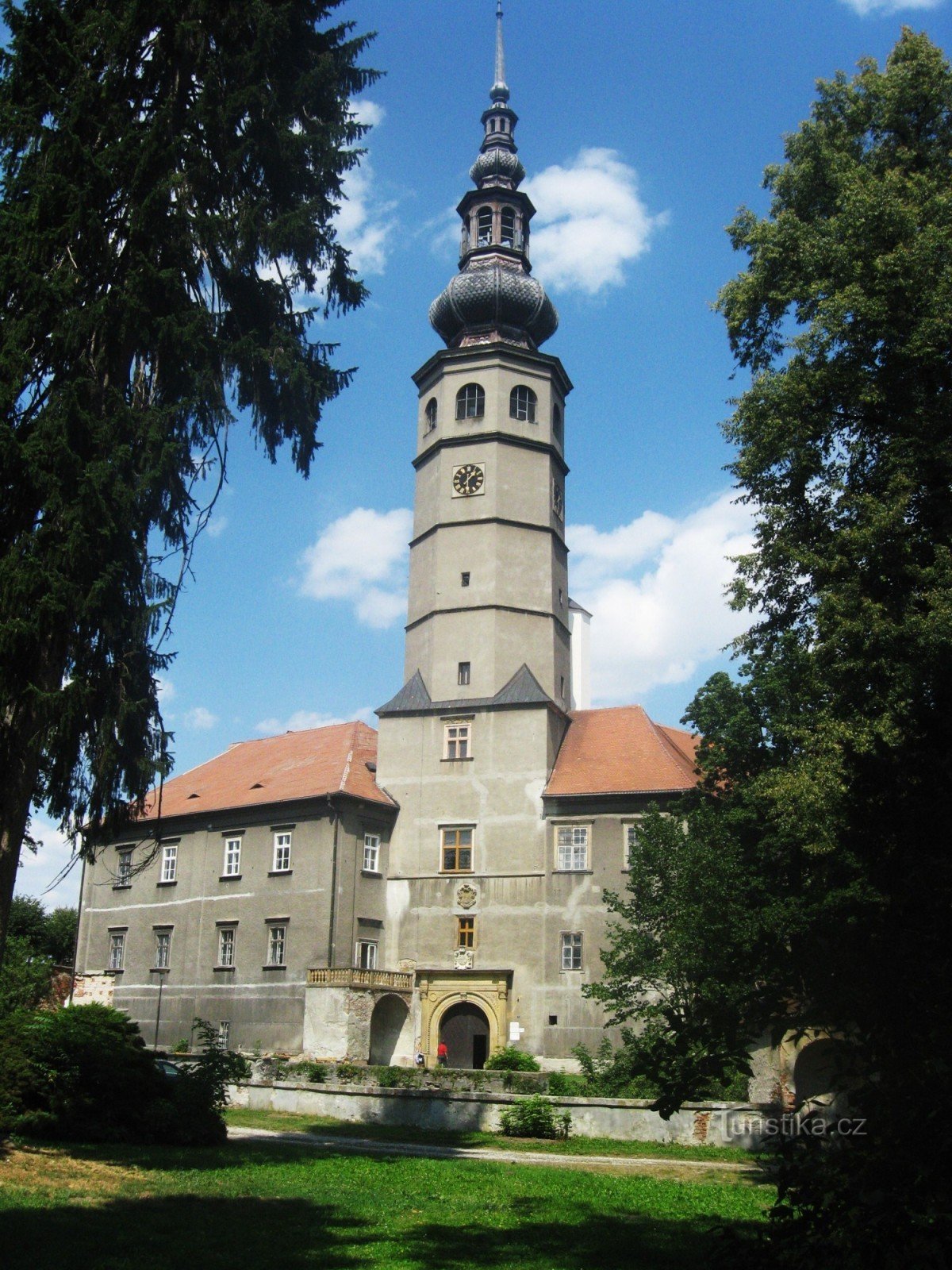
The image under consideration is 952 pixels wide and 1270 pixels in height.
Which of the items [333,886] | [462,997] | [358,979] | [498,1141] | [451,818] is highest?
[451,818]

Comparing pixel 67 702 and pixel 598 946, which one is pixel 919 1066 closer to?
pixel 67 702

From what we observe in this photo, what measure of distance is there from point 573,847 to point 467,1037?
6.43m

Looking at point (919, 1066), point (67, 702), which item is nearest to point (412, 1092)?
point (67, 702)

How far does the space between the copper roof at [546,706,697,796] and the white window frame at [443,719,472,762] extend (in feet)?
9.35

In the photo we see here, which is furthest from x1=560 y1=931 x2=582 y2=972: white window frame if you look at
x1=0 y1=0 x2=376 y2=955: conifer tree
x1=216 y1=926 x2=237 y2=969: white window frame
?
x1=0 y1=0 x2=376 y2=955: conifer tree

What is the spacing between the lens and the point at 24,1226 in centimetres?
959

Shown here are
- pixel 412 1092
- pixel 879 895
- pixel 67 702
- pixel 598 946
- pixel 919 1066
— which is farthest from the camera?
pixel 598 946

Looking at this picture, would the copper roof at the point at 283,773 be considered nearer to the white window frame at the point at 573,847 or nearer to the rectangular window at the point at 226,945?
the rectangular window at the point at 226,945

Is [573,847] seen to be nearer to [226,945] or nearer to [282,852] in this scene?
[282,852]

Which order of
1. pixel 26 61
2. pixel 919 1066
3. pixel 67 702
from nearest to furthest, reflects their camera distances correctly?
pixel 919 1066
pixel 67 702
pixel 26 61

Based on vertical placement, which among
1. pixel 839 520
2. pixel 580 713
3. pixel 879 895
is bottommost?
pixel 879 895

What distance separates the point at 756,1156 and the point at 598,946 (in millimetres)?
17476

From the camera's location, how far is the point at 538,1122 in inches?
801

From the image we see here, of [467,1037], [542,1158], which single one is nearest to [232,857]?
[467,1037]
